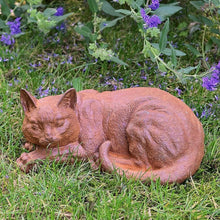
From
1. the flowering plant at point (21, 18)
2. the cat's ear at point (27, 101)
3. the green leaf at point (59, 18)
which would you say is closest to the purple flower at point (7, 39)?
the flowering plant at point (21, 18)

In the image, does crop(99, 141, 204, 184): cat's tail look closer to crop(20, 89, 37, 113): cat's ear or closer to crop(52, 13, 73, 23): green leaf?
crop(20, 89, 37, 113): cat's ear

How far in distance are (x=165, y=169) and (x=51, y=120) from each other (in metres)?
0.85

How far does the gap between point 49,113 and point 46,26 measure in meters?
1.37

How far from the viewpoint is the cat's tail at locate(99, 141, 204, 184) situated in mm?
2561

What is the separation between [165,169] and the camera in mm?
2582

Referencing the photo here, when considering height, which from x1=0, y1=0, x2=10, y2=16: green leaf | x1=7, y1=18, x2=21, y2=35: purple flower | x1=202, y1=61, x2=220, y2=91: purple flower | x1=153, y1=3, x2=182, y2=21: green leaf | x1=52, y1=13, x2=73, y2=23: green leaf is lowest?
x1=202, y1=61, x2=220, y2=91: purple flower

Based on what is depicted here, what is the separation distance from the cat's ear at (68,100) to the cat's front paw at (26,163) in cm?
45

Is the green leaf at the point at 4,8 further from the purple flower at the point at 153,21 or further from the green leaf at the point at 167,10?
the purple flower at the point at 153,21

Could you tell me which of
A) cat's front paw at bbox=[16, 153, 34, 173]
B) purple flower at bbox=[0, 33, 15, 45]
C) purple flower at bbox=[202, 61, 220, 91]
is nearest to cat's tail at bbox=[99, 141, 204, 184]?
cat's front paw at bbox=[16, 153, 34, 173]

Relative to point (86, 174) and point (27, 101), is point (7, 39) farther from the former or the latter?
point (86, 174)

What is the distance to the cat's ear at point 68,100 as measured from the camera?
2604 mm

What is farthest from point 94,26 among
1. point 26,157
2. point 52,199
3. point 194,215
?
point 194,215

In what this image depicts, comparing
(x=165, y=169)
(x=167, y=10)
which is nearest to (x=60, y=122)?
(x=165, y=169)

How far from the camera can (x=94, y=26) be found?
354 centimetres
